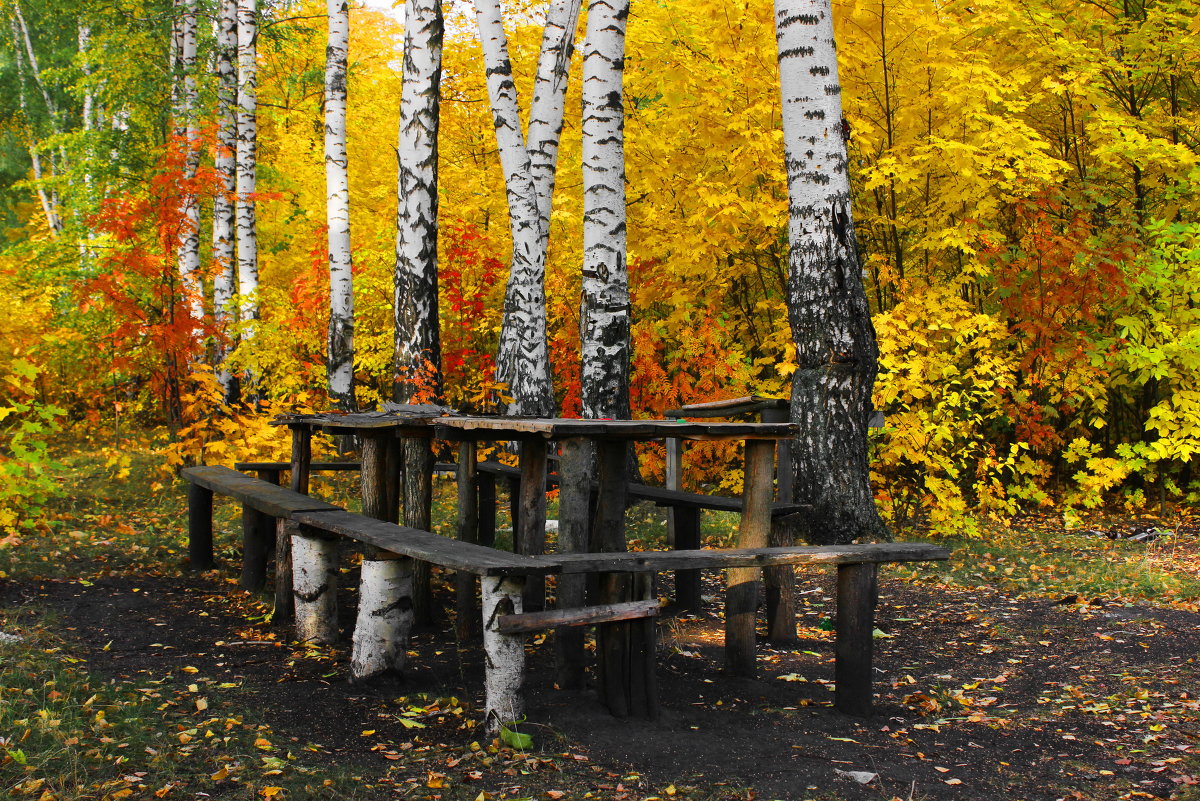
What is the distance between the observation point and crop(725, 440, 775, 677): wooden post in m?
4.95

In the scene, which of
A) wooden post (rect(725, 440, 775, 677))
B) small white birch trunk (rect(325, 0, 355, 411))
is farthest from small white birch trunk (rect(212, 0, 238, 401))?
wooden post (rect(725, 440, 775, 677))

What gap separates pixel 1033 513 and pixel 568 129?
7573mm

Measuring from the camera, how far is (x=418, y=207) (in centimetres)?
896

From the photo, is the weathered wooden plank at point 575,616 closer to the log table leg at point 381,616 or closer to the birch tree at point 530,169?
the log table leg at point 381,616

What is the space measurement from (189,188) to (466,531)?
5643 mm

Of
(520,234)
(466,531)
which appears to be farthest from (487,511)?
(520,234)

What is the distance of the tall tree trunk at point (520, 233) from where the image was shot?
9.82m

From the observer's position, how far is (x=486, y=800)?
3.29 metres

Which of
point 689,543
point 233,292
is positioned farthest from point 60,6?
point 689,543

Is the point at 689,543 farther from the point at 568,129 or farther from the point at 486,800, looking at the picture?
the point at 568,129

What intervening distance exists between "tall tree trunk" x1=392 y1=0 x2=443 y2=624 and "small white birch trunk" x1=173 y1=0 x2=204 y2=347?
2.02 m

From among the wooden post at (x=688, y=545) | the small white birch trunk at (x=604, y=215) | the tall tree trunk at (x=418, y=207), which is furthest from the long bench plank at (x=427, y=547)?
the tall tree trunk at (x=418, y=207)

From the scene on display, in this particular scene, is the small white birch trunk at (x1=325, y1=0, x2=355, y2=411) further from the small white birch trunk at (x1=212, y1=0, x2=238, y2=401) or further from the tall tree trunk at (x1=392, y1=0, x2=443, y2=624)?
the tall tree trunk at (x1=392, y1=0, x2=443, y2=624)

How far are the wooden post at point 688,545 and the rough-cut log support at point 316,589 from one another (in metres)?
2.25
